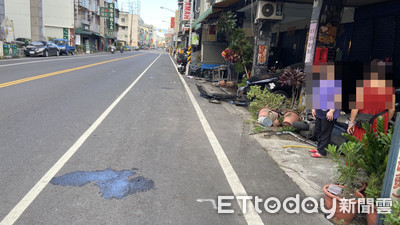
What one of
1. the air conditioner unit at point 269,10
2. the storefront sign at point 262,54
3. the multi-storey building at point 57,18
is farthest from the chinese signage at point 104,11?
the air conditioner unit at point 269,10

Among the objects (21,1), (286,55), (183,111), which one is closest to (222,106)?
(183,111)

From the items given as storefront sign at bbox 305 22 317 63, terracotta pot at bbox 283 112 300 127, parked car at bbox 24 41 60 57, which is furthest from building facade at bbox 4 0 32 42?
terracotta pot at bbox 283 112 300 127

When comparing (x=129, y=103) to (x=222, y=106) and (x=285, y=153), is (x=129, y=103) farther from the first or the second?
(x=285, y=153)

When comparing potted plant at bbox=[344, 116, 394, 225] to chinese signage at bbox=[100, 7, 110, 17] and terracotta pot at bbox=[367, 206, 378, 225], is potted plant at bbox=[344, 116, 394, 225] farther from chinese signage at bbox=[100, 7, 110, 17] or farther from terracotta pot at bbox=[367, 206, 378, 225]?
chinese signage at bbox=[100, 7, 110, 17]

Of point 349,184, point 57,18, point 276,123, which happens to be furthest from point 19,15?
point 349,184

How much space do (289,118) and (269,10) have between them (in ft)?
18.5

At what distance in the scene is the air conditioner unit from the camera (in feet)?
38.5

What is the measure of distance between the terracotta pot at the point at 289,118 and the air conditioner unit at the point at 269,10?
526 centimetres

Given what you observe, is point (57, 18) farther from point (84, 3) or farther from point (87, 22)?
point (87, 22)

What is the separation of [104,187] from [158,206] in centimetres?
86

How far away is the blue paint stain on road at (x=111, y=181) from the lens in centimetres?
406

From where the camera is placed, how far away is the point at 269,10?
11820 millimetres

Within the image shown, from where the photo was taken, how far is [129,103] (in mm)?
10062

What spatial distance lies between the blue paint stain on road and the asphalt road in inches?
0.5
